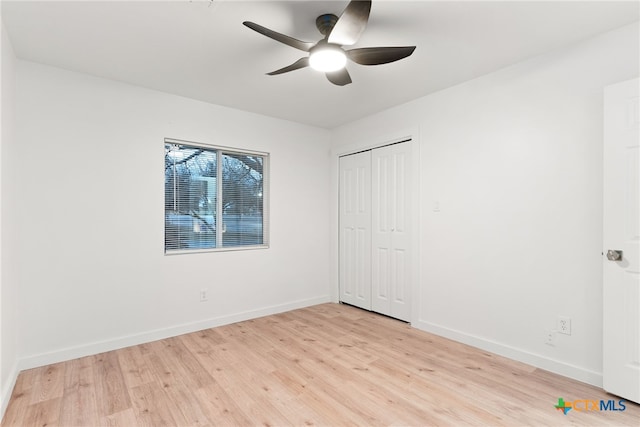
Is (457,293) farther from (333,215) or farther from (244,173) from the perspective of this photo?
(244,173)

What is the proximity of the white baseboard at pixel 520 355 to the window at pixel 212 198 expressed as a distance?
221cm

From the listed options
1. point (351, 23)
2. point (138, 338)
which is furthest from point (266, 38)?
point (138, 338)

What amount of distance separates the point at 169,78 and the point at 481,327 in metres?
3.60

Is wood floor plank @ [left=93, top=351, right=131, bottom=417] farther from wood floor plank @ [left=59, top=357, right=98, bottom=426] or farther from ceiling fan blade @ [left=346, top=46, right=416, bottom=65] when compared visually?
ceiling fan blade @ [left=346, top=46, right=416, bottom=65]

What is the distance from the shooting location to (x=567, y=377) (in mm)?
2385

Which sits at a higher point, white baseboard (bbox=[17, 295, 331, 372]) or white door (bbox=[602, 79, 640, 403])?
white door (bbox=[602, 79, 640, 403])

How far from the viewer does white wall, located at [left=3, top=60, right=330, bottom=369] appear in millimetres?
2615

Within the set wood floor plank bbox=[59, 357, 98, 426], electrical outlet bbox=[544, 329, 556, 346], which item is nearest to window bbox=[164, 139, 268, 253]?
wood floor plank bbox=[59, 357, 98, 426]

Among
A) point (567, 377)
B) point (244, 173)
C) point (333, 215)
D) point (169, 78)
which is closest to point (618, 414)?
point (567, 377)

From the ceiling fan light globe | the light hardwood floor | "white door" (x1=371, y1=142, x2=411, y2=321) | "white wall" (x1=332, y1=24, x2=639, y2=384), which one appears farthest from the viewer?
"white door" (x1=371, y1=142, x2=411, y2=321)

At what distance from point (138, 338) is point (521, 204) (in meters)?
3.61

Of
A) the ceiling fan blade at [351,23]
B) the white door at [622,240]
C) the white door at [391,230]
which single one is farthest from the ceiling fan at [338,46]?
the white door at [391,230]

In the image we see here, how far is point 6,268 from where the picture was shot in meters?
2.19

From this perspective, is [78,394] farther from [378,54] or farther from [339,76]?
[378,54]
